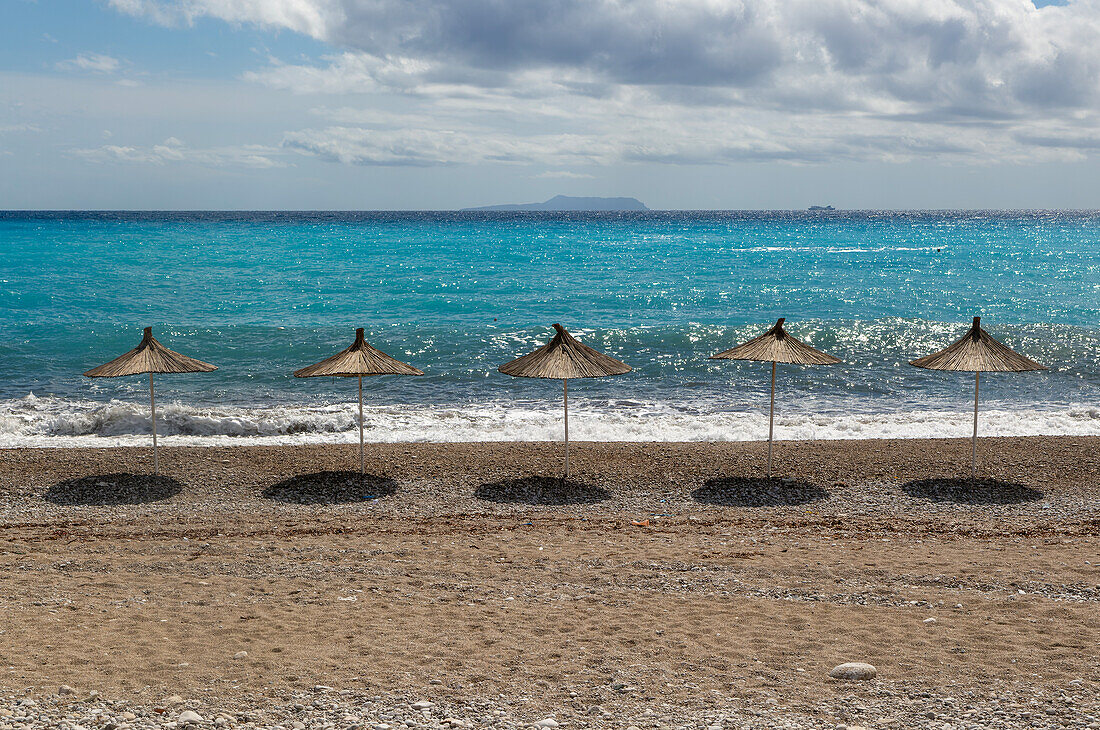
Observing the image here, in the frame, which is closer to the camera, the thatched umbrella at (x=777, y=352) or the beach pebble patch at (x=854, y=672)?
the beach pebble patch at (x=854, y=672)

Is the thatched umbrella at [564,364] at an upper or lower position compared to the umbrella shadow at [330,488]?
upper

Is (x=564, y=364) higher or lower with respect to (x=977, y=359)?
lower

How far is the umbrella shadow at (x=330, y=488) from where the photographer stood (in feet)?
38.0

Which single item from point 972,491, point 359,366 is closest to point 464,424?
point 359,366

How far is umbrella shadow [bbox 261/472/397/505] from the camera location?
38.0 feet

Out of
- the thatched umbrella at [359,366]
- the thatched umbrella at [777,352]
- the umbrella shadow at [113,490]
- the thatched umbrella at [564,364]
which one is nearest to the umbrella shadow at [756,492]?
the thatched umbrella at [777,352]

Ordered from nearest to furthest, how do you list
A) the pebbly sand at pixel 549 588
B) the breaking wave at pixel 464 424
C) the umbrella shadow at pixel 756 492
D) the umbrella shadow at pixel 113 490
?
1. the pebbly sand at pixel 549 588
2. the umbrella shadow at pixel 113 490
3. the umbrella shadow at pixel 756 492
4. the breaking wave at pixel 464 424

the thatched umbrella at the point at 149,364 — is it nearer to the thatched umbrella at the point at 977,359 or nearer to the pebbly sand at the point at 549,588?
the pebbly sand at the point at 549,588

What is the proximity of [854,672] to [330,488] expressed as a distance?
7822 mm

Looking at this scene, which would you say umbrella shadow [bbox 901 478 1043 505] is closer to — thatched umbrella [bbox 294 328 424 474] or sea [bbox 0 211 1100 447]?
sea [bbox 0 211 1100 447]

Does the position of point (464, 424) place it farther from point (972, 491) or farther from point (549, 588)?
point (972, 491)

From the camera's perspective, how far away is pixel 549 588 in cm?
805

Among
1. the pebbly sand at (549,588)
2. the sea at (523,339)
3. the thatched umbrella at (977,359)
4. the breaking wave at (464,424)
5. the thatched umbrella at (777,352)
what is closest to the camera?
the pebbly sand at (549,588)

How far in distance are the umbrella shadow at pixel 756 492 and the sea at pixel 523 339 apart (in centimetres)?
315
